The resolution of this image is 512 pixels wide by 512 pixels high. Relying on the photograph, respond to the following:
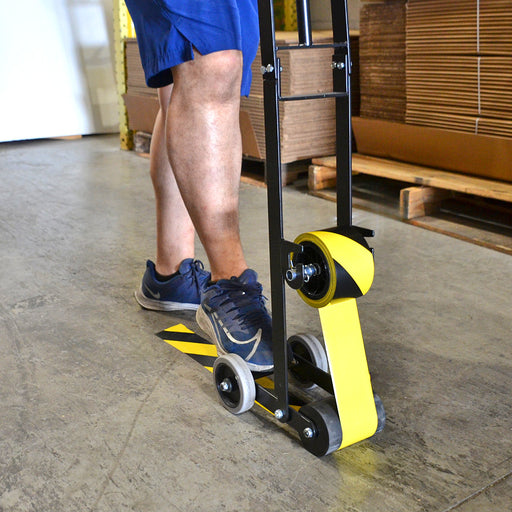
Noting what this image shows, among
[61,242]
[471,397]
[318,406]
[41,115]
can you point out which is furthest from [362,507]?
[41,115]

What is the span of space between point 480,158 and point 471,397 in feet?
5.77

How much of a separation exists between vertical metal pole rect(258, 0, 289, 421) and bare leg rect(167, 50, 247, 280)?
364 mm

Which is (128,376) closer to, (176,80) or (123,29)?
(176,80)

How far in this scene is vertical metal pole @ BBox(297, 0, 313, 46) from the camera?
53.4 inches

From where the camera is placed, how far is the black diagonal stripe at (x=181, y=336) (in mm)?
1972

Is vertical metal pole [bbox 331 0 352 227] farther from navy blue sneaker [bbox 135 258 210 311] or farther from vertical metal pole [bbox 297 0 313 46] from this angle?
navy blue sneaker [bbox 135 258 210 311]

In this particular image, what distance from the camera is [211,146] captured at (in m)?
1.71

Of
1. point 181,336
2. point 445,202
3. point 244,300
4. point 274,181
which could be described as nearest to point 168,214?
point 181,336

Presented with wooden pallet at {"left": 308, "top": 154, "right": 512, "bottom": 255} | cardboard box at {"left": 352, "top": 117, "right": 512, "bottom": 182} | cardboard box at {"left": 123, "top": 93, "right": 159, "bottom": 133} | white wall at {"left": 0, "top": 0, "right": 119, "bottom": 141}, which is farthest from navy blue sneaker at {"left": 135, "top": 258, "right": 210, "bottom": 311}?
white wall at {"left": 0, "top": 0, "right": 119, "bottom": 141}

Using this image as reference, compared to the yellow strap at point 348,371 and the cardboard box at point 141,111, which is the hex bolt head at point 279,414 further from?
the cardboard box at point 141,111

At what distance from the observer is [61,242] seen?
2.98 meters

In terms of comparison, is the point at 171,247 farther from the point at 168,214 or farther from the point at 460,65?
the point at 460,65

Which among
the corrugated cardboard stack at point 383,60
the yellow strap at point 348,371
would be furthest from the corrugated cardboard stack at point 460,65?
the yellow strap at point 348,371

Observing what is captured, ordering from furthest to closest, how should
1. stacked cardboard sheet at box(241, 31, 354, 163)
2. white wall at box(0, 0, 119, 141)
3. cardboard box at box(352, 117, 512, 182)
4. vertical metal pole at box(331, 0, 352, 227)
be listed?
1. white wall at box(0, 0, 119, 141)
2. stacked cardboard sheet at box(241, 31, 354, 163)
3. cardboard box at box(352, 117, 512, 182)
4. vertical metal pole at box(331, 0, 352, 227)
